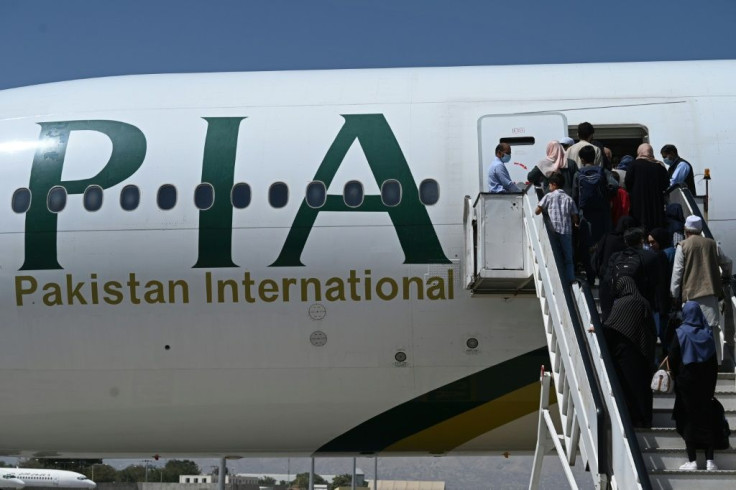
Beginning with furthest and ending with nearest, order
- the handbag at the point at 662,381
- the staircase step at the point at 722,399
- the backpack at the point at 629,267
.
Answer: the staircase step at the point at 722,399
the backpack at the point at 629,267
the handbag at the point at 662,381

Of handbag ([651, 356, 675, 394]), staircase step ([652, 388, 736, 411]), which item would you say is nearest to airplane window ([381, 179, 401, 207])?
staircase step ([652, 388, 736, 411])

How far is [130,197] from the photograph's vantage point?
45.0 ft

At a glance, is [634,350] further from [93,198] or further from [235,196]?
[93,198]

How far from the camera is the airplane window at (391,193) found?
13.3 metres

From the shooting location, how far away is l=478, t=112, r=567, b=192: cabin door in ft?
43.6

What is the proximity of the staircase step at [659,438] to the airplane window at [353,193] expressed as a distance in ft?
16.9

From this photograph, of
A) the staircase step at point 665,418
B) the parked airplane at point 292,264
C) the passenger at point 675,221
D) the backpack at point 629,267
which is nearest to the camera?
the staircase step at point 665,418

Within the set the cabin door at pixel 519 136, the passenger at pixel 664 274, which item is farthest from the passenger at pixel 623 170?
the passenger at pixel 664 274

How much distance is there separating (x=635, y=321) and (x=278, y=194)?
5452 millimetres

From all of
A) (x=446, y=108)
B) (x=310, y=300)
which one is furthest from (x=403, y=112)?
(x=310, y=300)

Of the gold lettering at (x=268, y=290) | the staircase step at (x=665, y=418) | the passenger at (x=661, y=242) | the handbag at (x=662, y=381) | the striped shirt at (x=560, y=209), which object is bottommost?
the staircase step at (x=665, y=418)

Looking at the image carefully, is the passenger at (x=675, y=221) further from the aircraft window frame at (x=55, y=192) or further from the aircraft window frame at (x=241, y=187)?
the aircraft window frame at (x=55, y=192)

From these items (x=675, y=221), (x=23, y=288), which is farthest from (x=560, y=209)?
(x=23, y=288)

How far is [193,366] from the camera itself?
1338 cm
